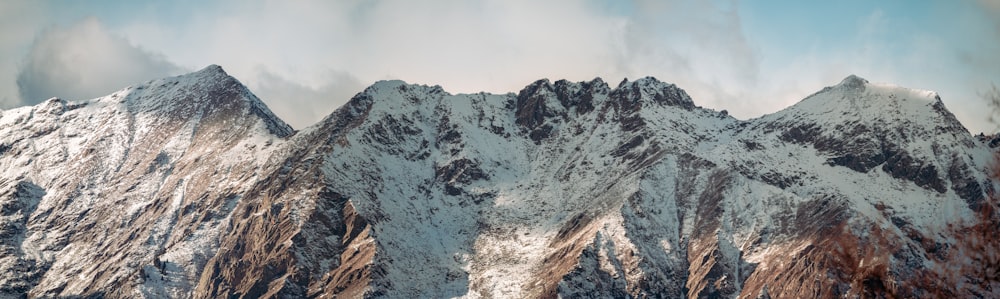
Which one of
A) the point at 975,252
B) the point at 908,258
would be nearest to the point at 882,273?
the point at 975,252

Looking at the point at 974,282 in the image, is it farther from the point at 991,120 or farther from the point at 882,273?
the point at 991,120

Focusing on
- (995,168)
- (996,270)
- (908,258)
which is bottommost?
(996,270)

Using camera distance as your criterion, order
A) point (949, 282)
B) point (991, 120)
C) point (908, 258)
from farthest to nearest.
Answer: point (908, 258)
point (949, 282)
point (991, 120)

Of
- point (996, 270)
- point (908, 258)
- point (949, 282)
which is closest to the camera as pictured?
point (996, 270)

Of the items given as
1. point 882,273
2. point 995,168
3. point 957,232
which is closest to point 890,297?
point 882,273

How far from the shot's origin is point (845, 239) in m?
51.7

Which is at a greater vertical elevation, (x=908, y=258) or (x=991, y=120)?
(x=908, y=258)

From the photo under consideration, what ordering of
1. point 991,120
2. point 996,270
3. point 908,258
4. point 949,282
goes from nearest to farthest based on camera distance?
point 991,120
point 996,270
point 949,282
point 908,258

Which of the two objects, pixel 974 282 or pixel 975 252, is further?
pixel 974 282

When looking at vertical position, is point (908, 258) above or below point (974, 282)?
above

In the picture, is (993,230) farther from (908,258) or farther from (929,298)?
(908,258)

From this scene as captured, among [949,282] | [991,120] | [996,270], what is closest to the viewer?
[991,120]

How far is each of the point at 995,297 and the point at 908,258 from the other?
6164 inches

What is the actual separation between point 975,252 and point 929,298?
4834 millimetres
